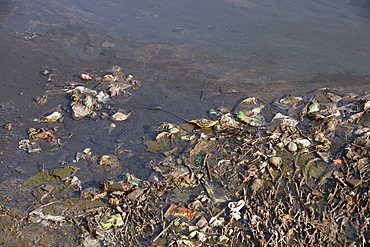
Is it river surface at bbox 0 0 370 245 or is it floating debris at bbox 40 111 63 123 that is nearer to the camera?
river surface at bbox 0 0 370 245

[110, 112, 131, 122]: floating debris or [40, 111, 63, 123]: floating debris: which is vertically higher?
[110, 112, 131, 122]: floating debris

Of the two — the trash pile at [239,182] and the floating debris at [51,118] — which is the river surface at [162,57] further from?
the trash pile at [239,182]

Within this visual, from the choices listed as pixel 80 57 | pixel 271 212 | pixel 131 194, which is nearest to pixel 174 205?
pixel 131 194

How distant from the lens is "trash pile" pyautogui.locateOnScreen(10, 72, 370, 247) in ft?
11.7

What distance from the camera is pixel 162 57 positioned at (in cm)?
707

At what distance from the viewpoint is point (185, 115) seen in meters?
5.46

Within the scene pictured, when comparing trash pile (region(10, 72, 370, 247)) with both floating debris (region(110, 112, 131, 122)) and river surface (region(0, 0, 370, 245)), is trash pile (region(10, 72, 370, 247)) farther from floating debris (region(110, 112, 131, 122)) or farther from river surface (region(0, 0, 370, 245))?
river surface (region(0, 0, 370, 245))

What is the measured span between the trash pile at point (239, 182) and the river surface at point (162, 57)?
258 mm

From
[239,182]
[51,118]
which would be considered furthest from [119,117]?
[239,182]

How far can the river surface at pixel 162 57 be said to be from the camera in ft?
16.7

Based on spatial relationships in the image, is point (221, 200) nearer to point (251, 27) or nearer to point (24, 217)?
point (24, 217)

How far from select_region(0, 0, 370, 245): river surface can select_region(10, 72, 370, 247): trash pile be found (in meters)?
0.26

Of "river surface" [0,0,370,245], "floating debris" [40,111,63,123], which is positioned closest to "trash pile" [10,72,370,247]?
"floating debris" [40,111,63,123]

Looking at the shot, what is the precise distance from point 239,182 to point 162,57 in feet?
12.0
